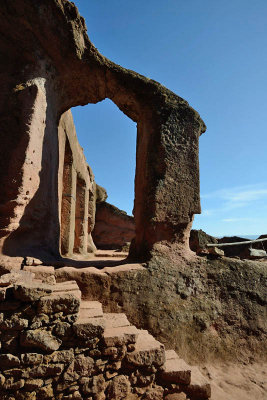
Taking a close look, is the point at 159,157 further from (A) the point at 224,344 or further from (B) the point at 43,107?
(A) the point at 224,344

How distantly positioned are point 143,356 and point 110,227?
42.6 feet

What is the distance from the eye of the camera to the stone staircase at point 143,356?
1.87 m

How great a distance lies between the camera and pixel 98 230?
14719 millimetres

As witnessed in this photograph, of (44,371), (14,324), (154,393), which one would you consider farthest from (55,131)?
(154,393)

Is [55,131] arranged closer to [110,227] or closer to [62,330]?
[62,330]

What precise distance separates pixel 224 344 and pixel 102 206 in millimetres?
12050

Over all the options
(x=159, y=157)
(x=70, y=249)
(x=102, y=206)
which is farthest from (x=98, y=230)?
(x=159, y=157)

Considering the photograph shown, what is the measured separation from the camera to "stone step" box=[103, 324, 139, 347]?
187cm

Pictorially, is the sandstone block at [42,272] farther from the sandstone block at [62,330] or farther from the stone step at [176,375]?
the stone step at [176,375]

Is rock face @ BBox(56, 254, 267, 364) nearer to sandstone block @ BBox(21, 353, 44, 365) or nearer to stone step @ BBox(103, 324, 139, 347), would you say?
stone step @ BBox(103, 324, 139, 347)

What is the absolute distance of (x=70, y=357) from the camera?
5.70 ft

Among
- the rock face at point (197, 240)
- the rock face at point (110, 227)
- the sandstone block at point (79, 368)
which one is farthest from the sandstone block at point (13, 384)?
the rock face at point (110, 227)

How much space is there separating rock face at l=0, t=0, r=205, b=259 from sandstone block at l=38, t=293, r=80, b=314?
4.76 ft

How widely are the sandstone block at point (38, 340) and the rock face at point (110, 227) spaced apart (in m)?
13.0
